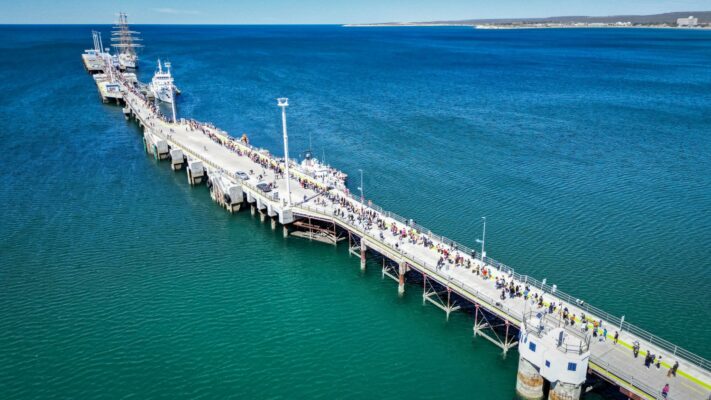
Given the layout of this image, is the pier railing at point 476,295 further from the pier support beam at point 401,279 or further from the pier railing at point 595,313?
the pier railing at point 595,313

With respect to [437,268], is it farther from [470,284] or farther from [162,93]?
[162,93]

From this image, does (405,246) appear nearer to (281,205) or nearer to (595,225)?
(281,205)

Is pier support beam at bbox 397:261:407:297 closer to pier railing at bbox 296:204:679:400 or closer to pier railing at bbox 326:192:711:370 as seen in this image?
pier railing at bbox 296:204:679:400

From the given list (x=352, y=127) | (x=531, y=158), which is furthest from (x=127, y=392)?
(x=352, y=127)

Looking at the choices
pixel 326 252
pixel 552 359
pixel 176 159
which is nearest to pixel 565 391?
pixel 552 359

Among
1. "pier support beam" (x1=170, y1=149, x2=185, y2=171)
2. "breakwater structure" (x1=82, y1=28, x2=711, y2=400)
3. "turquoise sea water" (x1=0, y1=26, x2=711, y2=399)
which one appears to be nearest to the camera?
"breakwater structure" (x1=82, y1=28, x2=711, y2=400)

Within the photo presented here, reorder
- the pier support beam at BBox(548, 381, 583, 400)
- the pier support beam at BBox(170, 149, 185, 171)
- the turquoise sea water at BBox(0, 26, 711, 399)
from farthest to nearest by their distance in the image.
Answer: the pier support beam at BBox(170, 149, 185, 171) → the turquoise sea water at BBox(0, 26, 711, 399) → the pier support beam at BBox(548, 381, 583, 400)

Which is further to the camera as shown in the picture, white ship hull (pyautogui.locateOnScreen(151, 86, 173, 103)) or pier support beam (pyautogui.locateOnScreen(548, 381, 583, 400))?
white ship hull (pyautogui.locateOnScreen(151, 86, 173, 103))

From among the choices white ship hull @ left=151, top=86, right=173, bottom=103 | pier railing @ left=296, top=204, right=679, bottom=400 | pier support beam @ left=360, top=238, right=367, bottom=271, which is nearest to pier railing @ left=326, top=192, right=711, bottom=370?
pier railing @ left=296, top=204, right=679, bottom=400
